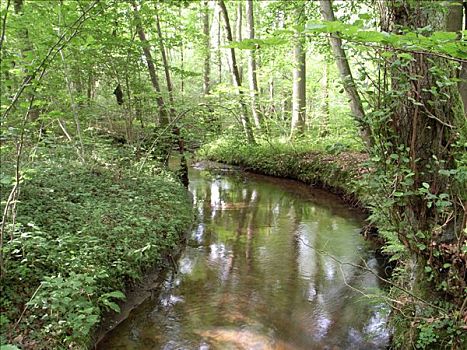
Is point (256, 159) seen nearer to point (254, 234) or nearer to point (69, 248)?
point (254, 234)

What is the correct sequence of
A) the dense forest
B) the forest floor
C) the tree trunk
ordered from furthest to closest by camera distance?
the tree trunk
the forest floor
the dense forest

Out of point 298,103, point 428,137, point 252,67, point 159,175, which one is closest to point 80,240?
point 428,137

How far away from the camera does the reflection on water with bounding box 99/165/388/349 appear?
460 centimetres

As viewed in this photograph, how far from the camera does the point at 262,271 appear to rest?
647cm

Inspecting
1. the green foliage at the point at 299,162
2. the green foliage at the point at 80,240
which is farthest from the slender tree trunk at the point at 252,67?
the green foliage at the point at 80,240

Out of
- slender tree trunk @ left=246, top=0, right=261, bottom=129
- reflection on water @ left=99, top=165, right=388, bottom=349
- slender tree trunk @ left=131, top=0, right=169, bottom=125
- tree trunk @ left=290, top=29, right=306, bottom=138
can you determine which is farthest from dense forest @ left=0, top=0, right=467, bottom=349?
tree trunk @ left=290, top=29, right=306, bottom=138

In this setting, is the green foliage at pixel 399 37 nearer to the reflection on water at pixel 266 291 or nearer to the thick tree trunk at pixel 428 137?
the thick tree trunk at pixel 428 137

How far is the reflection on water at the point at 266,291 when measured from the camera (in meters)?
4.60

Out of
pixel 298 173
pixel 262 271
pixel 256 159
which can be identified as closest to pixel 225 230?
pixel 262 271

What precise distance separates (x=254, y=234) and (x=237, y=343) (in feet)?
13.0

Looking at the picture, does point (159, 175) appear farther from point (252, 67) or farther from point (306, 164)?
point (252, 67)

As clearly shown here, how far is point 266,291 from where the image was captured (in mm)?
5773

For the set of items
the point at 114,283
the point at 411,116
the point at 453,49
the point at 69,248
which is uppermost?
the point at 453,49

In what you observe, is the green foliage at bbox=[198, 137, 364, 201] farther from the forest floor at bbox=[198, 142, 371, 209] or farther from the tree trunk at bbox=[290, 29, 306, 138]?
the tree trunk at bbox=[290, 29, 306, 138]
